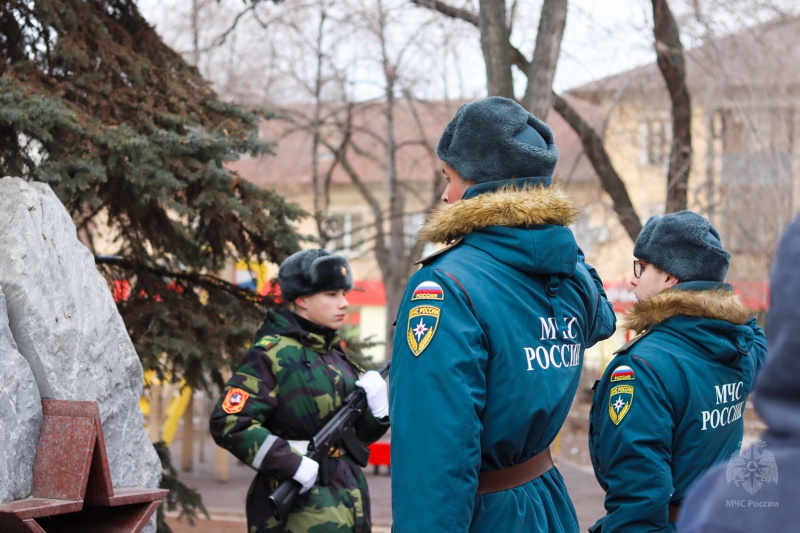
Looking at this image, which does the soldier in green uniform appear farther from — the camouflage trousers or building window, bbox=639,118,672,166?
building window, bbox=639,118,672,166

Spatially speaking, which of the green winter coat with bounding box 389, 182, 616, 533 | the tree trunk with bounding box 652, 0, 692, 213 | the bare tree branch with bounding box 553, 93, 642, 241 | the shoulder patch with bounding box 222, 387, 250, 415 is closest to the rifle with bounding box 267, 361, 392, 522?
the shoulder patch with bounding box 222, 387, 250, 415

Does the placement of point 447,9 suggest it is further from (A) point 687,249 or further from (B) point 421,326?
(B) point 421,326

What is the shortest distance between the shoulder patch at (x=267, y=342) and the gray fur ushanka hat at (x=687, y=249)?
1855mm

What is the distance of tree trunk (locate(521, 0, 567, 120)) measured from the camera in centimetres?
770

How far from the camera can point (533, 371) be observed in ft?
8.32

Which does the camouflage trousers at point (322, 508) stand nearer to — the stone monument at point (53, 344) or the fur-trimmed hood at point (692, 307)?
the stone monument at point (53, 344)

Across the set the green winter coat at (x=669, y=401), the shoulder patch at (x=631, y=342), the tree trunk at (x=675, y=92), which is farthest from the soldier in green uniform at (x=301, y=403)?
the tree trunk at (x=675, y=92)

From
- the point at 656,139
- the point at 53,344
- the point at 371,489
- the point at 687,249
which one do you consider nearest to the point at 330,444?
the point at 53,344

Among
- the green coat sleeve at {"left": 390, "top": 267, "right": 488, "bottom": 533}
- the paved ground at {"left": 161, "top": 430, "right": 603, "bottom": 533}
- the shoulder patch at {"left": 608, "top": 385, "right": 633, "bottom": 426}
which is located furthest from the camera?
the paved ground at {"left": 161, "top": 430, "right": 603, "bottom": 533}

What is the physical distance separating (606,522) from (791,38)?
43.6 feet

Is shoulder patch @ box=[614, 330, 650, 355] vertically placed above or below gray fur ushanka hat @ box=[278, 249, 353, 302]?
below

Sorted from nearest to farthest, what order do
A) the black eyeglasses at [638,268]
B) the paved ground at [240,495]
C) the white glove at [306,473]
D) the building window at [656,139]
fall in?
1. the black eyeglasses at [638,268]
2. the white glove at [306,473]
3. the paved ground at [240,495]
4. the building window at [656,139]

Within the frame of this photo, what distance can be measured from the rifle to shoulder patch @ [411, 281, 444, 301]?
2.08 metres

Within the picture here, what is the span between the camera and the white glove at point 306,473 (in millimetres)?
4254
